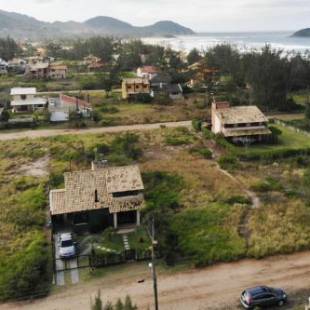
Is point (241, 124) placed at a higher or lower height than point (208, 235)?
higher

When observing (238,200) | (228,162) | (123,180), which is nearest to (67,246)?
(123,180)

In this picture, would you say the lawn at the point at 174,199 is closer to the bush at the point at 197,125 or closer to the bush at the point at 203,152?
the bush at the point at 203,152

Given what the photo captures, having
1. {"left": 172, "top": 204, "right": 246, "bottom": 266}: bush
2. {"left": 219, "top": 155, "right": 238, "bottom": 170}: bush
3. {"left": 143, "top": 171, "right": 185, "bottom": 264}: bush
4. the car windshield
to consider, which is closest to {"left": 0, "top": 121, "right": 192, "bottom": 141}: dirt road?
{"left": 219, "top": 155, "right": 238, "bottom": 170}: bush

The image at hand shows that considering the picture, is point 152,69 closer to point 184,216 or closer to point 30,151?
point 30,151

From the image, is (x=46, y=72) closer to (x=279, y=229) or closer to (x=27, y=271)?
(x=27, y=271)

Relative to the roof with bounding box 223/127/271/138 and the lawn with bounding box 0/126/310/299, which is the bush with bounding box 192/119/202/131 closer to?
the lawn with bounding box 0/126/310/299

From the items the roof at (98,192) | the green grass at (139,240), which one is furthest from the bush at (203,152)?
the green grass at (139,240)
